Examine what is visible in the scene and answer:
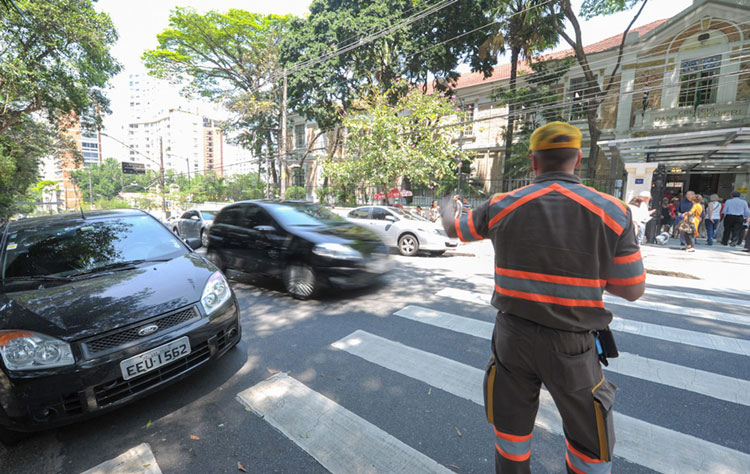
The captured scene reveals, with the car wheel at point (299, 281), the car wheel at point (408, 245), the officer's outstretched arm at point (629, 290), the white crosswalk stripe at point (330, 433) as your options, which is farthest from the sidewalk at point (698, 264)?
the officer's outstretched arm at point (629, 290)

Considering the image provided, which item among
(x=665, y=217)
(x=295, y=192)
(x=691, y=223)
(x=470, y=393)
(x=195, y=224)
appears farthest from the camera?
(x=295, y=192)

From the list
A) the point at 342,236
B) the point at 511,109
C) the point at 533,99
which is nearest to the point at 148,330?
the point at 342,236

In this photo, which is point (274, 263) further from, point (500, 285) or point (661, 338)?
point (661, 338)

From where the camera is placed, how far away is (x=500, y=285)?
5.31 feet

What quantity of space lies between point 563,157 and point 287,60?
23833 mm

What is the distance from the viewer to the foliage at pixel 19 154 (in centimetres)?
1457

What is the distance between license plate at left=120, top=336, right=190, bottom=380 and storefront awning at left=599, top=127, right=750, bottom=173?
1472 cm

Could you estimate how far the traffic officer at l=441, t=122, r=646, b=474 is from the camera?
1422 millimetres

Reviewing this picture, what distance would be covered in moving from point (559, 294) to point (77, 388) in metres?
2.79

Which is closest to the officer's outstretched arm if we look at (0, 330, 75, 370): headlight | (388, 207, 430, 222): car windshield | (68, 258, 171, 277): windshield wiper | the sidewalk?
(0, 330, 75, 370): headlight

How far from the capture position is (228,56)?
2625 cm

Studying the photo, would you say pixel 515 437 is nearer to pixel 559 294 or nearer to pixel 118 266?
pixel 559 294

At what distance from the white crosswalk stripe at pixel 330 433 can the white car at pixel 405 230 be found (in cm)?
656

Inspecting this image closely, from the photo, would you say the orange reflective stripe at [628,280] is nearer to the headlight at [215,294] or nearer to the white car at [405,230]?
the headlight at [215,294]
